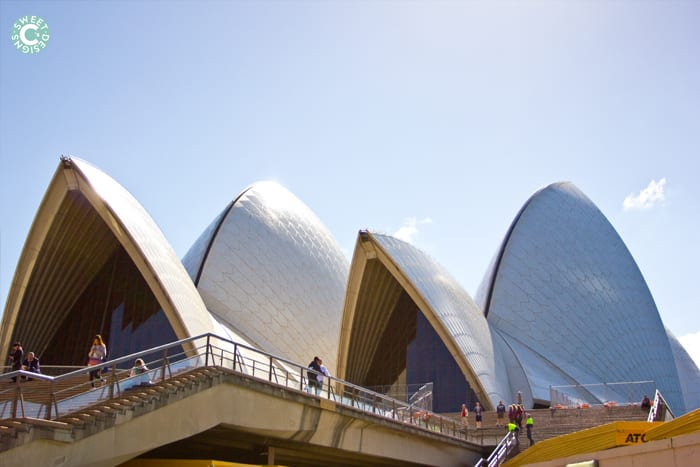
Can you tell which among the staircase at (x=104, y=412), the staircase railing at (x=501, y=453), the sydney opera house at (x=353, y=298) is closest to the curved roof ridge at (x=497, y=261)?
the sydney opera house at (x=353, y=298)

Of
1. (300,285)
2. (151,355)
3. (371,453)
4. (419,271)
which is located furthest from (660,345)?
(151,355)

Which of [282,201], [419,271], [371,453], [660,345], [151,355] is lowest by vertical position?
[371,453]

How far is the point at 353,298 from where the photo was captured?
25359 mm

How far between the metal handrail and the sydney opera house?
724cm

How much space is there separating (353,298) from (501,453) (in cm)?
1076

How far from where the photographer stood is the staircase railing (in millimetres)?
14859

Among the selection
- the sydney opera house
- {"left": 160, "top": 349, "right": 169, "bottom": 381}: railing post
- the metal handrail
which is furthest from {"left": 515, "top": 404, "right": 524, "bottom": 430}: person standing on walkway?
{"left": 160, "top": 349, "right": 169, "bottom": 381}: railing post

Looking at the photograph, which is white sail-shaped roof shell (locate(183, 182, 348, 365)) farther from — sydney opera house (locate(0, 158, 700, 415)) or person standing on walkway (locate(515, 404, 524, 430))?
person standing on walkway (locate(515, 404, 524, 430))

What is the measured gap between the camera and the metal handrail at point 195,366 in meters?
8.98

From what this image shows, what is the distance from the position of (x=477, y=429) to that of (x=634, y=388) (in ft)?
26.5

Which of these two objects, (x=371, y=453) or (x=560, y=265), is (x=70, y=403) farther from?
Result: (x=560, y=265)

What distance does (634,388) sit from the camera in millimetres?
23891

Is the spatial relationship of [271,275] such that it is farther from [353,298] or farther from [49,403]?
[49,403]

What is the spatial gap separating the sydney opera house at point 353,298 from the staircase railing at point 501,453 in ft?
22.3
